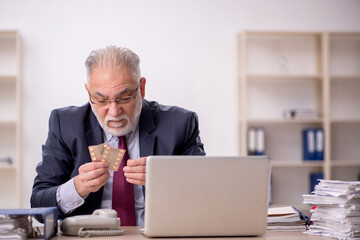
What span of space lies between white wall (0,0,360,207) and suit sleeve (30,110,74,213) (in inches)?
101

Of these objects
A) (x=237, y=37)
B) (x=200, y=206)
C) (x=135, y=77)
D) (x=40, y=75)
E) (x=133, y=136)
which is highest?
(x=237, y=37)

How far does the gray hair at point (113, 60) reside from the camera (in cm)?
234

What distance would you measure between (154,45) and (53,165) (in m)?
2.93

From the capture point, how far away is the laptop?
150cm

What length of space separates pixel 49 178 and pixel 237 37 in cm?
326

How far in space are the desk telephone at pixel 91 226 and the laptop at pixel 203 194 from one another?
170mm

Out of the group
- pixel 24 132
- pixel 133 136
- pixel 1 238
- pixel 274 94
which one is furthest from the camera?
pixel 274 94

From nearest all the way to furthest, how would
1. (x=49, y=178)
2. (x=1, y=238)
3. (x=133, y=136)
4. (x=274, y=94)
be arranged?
(x=1, y=238) → (x=49, y=178) → (x=133, y=136) → (x=274, y=94)

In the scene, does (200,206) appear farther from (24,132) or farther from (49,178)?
(24,132)

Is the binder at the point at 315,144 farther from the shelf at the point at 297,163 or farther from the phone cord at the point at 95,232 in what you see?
the phone cord at the point at 95,232

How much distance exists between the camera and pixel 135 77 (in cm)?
238

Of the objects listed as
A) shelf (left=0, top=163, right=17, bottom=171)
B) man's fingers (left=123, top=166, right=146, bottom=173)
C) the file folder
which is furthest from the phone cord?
the file folder

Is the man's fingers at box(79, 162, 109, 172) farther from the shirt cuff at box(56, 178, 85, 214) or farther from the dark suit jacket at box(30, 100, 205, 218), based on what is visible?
the dark suit jacket at box(30, 100, 205, 218)

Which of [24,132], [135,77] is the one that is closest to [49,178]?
[135,77]
